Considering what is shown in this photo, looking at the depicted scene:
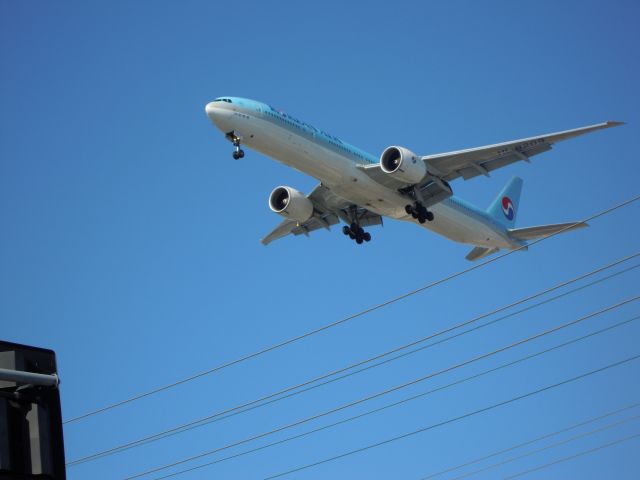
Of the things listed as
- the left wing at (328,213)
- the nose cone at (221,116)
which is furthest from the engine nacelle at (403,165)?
the nose cone at (221,116)

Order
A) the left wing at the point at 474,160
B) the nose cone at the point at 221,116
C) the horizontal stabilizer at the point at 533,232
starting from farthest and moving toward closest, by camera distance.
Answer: the horizontal stabilizer at the point at 533,232, the left wing at the point at 474,160, the nose cone at the point at 221,116

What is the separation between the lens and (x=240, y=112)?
35.8 m

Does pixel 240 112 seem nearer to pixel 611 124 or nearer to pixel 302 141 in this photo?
pixel 302 141

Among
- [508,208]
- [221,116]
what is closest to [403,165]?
[221,116]

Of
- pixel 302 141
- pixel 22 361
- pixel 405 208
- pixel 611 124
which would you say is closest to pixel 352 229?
pixel 405 208

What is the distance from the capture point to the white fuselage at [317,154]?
3597 cm

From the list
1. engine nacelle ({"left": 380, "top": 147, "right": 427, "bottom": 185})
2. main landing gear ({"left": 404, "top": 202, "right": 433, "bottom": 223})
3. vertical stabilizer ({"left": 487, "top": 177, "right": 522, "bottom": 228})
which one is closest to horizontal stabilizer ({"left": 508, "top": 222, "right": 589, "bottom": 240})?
vertical stabilizer ({"left": 487, "top": 177, "right": 522, "bottom": 228})

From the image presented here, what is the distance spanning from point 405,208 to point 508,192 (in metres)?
18.5

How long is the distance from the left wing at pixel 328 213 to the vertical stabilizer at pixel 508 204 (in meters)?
10.9

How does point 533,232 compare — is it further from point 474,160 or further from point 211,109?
point 211,109

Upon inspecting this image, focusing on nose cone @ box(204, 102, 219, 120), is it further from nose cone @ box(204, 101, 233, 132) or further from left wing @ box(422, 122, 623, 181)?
left wing @ box(422, 122, 623, 181)

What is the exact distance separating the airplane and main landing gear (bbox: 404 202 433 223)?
0.15 feet

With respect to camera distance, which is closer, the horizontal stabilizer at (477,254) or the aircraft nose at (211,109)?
the aircraft nose at (211,109)

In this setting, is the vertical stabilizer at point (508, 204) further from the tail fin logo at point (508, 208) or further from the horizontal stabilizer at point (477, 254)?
the horizontal stabilizer at point (477, 254)
